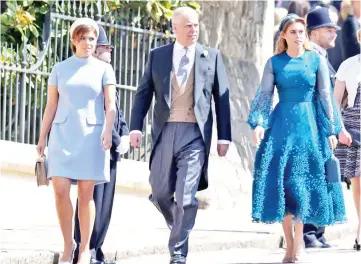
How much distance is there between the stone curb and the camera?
31.8ft

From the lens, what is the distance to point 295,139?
10633 millimetres

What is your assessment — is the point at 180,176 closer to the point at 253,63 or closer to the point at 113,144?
the point at 113,144

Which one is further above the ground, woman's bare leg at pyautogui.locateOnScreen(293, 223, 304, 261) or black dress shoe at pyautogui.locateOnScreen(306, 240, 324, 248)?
woman's bare leg at pyautogui.locateOnScreen(293, 223, 304, 261)

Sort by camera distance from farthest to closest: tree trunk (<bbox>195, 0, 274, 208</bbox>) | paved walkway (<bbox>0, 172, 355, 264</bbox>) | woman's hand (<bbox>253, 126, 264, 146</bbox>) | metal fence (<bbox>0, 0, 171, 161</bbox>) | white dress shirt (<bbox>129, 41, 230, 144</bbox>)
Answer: tree trunk (<bbox>195, 0, 274, 208</bbox>) < metal fence (<bbox>0, 0, 171, 161</bbox>) < paved walkway (<bbox>0, 172, 355, 264</bbox>) < woman's hand (<bbox>253, 126, 264, 146</bbox>) < white dress shirt (<bbox>129, 41, 230, 144</bbox>)

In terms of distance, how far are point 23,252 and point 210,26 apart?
7.15 metres

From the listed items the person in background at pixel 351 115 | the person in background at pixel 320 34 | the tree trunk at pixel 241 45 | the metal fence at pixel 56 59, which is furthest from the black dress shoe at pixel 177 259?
the tree trunk at pixel 241 45

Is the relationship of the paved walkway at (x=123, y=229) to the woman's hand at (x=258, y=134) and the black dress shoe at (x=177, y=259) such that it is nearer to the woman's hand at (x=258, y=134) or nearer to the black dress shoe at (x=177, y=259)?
the black dress shoe at (x=177, y=259)

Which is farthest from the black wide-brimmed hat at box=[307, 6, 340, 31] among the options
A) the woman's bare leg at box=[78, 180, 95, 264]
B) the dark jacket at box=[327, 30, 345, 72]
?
the dark jacket at box=[327, 30, 345, 72]

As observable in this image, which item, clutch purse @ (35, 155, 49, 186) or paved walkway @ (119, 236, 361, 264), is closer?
clutch purse @ (35, 155, 49, 186)

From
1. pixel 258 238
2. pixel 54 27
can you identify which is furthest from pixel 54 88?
pixel 54 27

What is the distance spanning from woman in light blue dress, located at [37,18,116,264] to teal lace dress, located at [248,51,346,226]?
139 centimetres

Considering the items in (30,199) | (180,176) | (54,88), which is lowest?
(30,199)

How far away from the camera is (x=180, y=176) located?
1008cm

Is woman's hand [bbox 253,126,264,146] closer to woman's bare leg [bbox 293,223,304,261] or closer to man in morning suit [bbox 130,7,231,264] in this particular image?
man in morning suit [bbox 130,7,231,264]
